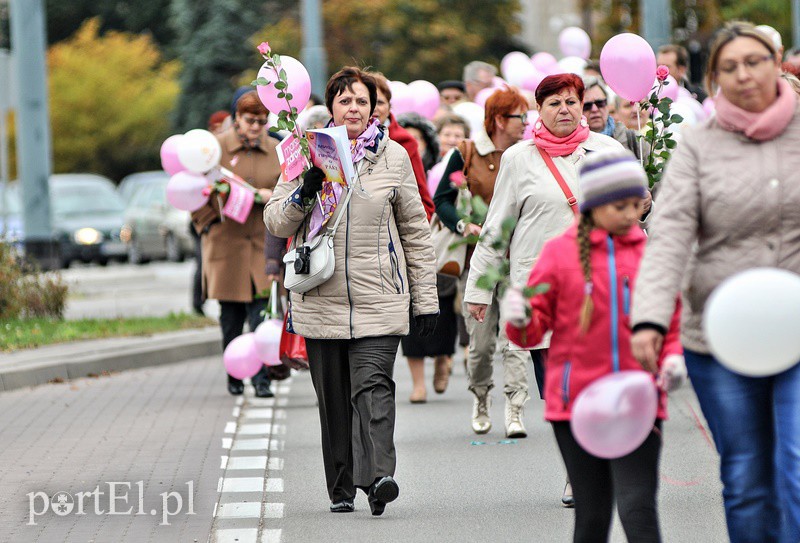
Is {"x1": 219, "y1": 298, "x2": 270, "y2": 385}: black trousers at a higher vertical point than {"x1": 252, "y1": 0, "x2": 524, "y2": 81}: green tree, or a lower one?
lower

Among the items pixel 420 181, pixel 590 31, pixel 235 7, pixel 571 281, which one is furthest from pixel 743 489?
pixel 235 7

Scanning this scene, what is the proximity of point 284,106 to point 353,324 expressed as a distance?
1388mm

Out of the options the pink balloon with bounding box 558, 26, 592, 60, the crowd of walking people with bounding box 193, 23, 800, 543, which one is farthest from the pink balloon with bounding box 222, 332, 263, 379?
the pink balloon with bounding box 558, 26, 592, 60

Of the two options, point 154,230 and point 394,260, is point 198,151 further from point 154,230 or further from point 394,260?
point 154,230

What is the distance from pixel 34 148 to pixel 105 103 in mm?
37208

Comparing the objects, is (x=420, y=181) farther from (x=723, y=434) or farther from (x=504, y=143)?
(x=723, y=434)

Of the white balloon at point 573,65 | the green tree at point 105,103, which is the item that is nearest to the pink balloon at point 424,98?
the white balloon at point 573,65

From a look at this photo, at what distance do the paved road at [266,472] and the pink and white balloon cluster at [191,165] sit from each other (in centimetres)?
141

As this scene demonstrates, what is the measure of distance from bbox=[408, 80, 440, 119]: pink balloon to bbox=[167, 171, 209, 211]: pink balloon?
2.29m

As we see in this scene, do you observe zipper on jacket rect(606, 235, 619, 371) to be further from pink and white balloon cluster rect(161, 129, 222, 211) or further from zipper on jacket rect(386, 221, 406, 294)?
pink and white balloon cluster rect(161, 129, 222, 211)

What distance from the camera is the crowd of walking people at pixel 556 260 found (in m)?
4.93

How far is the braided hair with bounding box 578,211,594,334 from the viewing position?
4.95 metres

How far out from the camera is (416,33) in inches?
1641

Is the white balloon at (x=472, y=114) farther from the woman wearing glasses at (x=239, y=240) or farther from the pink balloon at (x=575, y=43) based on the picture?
the pink balloon at (x=575, y=43)
